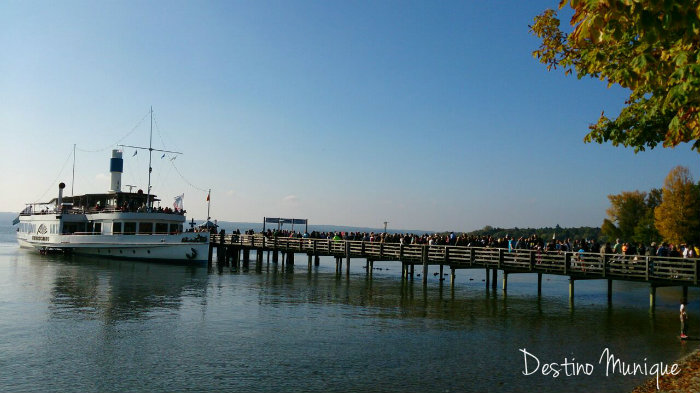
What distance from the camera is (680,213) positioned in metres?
61.1

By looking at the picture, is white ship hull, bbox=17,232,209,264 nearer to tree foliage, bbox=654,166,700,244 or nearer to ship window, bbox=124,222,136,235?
ship window, bbox=124,222,136,235

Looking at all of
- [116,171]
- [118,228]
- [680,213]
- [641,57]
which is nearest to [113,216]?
[118,228]

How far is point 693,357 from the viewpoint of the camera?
47.4 ft

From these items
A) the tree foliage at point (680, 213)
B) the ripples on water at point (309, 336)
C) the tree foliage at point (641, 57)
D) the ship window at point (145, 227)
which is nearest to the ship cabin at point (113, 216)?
the ship window at point (145, 227)

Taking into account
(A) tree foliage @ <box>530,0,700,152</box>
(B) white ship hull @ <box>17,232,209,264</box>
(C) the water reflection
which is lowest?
(C) the water reflection

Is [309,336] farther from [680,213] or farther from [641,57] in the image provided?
[680,213]

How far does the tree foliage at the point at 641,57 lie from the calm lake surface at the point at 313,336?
6.38 metres

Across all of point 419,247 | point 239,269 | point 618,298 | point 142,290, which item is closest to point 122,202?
point 239,269

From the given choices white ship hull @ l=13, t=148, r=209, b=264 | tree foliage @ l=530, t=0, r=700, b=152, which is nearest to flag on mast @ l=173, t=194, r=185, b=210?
white ship hull @ l=13, t=148, r=209, b=264

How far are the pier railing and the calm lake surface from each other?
184 cm

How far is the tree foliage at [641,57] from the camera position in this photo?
19.2ft

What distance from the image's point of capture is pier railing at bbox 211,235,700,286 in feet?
78.3

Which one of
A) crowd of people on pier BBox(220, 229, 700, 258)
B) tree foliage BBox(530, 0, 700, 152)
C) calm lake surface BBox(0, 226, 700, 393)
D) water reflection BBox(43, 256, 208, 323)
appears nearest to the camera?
tree foliage BBox(530, 0, 700, 152)

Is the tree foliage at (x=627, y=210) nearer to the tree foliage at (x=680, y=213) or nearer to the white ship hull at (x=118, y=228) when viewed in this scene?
the tree foliage at (x=680, y=213)
